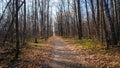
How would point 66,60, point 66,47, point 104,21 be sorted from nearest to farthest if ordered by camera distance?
1. point 66,60
2. point 104,21
3. point 66,47

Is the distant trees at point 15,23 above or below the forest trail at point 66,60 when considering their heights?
above

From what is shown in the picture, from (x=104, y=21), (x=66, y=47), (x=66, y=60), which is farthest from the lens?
(x=66, y=47)

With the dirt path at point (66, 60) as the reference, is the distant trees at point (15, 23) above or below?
above

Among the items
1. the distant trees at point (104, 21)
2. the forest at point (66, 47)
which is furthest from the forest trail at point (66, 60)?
the distant trees at point (104, 21)

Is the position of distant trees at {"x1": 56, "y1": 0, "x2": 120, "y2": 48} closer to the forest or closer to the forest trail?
the forest

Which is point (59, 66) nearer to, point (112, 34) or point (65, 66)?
point (65, 66)

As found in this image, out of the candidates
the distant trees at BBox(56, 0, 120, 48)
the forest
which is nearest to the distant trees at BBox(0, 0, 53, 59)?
the forest

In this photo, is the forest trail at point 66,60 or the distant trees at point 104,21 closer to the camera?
the forest trail at point 66,60

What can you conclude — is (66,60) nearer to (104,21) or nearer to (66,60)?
(66,60)

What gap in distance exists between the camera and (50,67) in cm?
1131

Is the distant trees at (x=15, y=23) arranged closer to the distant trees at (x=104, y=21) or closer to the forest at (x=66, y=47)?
the forest at (x=66, y=47)

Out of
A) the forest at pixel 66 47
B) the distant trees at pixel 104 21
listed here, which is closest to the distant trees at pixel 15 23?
the forest at pixel 66 47

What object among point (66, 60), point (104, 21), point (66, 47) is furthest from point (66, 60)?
point (66, 47)

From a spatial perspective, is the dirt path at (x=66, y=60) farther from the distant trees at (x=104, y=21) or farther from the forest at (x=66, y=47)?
the distant trees at (x=104, y=21)
